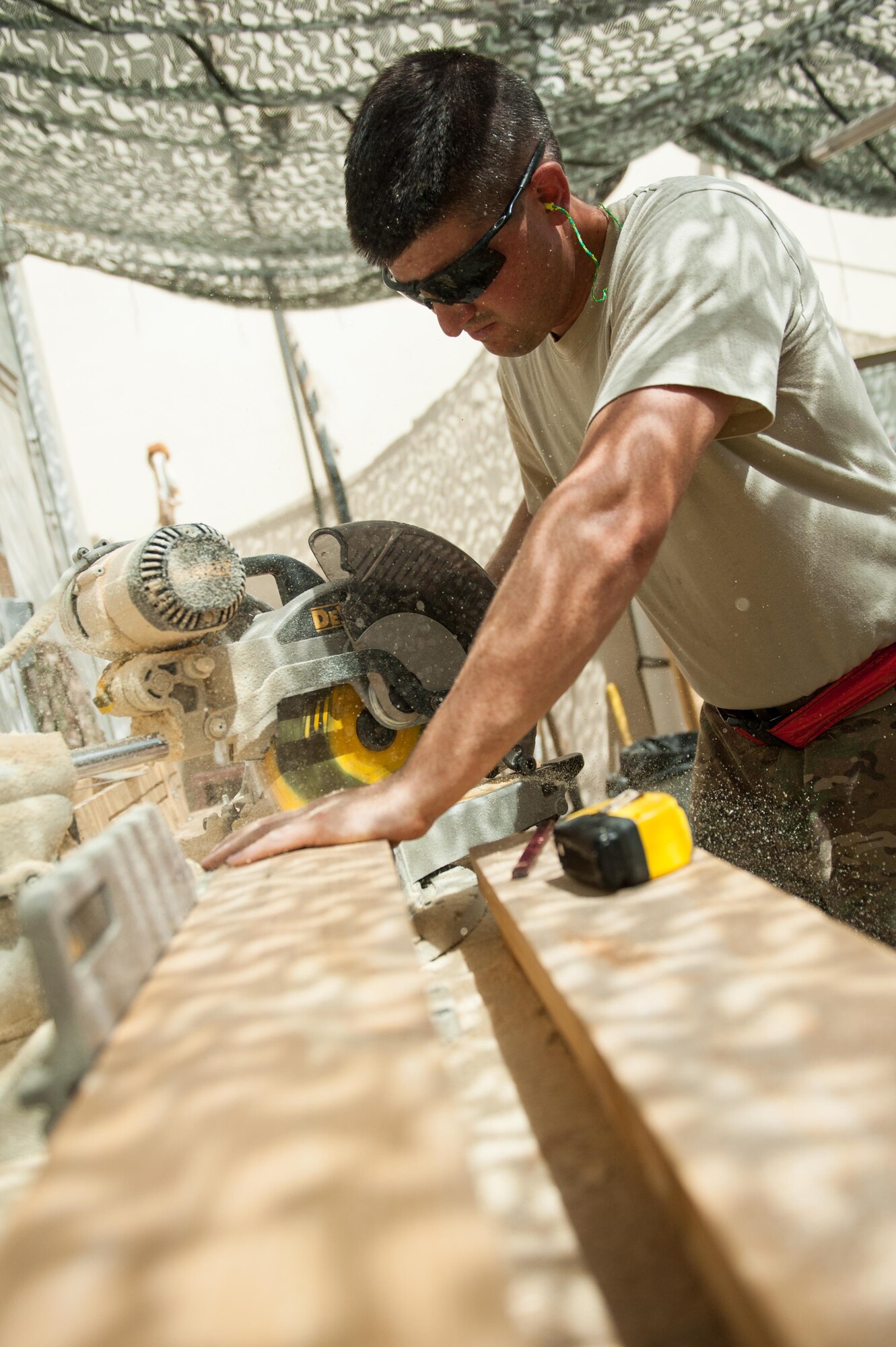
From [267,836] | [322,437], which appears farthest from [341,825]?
[322,437]

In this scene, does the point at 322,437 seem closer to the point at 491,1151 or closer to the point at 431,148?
the point at 431,148

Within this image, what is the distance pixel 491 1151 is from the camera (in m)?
0.65

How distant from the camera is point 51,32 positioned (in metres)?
2.39

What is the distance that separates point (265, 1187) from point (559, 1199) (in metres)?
0.24

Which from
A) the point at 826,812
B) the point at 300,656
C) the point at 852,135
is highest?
the point at 852,135

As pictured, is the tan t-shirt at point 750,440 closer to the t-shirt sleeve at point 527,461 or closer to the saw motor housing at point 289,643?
the t-shirt sleeve at point 527,461

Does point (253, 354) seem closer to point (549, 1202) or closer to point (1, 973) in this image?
point (1, 973)

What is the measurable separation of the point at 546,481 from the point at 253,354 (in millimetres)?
2688

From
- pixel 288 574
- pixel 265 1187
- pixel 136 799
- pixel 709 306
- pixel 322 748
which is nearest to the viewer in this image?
pixel 265 1187

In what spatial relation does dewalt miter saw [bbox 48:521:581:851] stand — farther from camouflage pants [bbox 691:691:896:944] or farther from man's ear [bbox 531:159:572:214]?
man's ear [bbox 531:159:572:214]

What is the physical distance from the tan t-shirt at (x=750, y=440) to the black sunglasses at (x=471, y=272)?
19 centimetres

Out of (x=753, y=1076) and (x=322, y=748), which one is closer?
(x=753, y=1076)

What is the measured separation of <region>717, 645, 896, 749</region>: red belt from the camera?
4.97 feet

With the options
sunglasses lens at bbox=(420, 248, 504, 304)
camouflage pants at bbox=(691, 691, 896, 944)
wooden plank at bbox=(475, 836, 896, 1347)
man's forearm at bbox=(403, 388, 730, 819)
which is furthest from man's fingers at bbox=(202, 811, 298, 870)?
camouflage pants at bbox=(691, 691, 896, 944)
